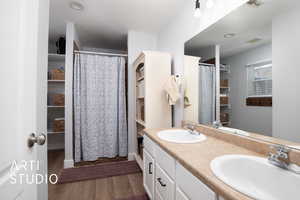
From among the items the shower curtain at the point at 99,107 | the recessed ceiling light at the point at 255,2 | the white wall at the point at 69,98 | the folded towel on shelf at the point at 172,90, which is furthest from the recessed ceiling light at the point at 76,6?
the recessed ceiling light at the point at 255,2

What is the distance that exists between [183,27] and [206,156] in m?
1.57

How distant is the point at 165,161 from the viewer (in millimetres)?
992

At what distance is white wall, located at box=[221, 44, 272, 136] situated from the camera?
90 cm

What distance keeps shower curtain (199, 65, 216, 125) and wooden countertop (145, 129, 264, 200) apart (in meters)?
0.26

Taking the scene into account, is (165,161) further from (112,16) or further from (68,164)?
(112,16)

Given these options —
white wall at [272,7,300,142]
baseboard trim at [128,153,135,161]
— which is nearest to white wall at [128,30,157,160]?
baseboard trim at [128,153,135,161]

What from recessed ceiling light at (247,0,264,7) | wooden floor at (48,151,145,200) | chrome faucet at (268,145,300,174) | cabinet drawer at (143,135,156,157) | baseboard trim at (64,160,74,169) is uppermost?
recessed ceiling light at (247,0,264,7)

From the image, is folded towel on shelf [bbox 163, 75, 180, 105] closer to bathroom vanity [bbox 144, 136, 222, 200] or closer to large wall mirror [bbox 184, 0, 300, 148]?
large wall mirror [bbox 184, 0, 300, 148]

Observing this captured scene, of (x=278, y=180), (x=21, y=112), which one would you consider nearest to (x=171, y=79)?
(x=278, y=180)

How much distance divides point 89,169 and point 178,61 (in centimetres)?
211

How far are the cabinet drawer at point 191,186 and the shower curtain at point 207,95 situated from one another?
0.72 metres

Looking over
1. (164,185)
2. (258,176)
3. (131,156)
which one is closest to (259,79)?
(258,176)

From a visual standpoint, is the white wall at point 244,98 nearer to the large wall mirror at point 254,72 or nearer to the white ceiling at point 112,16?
the large wall mirror at point 254,72

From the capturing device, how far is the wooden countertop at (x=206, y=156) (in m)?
0.50
